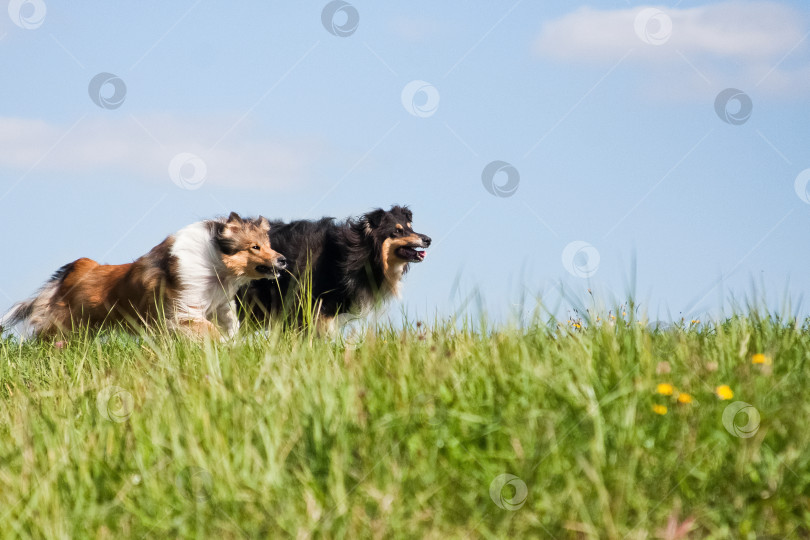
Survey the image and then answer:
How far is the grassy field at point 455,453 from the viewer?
2.57 m

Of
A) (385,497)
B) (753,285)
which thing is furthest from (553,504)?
(753,285)

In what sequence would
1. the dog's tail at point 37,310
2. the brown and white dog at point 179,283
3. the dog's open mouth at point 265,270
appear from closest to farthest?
the brown and white dog at point 179,283
the dog's open mouth at point 265,270
the dog's tail at point 37,310

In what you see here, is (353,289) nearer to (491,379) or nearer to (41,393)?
(41,393)

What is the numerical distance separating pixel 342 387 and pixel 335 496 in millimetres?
597

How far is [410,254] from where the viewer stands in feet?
29.2

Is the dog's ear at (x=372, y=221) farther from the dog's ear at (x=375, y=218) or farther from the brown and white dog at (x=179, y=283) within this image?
the brown and white dog at (x=179, y=283)
